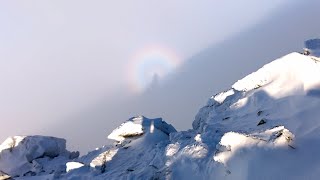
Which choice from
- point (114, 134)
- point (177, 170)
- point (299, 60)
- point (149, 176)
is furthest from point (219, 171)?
point (114, 134)

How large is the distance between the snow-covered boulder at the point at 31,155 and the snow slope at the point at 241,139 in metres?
10.6

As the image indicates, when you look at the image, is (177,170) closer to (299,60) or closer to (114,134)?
(299,60)

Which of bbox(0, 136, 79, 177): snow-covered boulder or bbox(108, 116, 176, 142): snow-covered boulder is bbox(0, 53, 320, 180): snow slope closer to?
bbox(108, 116, 176, 142): snow-covered boulder

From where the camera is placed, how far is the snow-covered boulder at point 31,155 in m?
53.7

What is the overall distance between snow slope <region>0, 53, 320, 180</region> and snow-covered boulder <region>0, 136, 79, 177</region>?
34.8ft

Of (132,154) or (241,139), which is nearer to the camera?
(241,139)

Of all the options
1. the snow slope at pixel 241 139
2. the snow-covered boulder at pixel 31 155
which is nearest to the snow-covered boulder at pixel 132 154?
the snow slope at pixel 241 139

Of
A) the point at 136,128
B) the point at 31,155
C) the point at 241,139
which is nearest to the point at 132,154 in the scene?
the point at 136,128

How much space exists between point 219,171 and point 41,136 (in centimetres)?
3800

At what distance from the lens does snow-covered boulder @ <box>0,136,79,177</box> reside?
176 ft

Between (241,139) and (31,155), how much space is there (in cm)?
3755

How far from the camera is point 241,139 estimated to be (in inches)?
1043

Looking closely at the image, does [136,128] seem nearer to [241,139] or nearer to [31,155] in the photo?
[31,155]

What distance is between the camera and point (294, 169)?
23.2 metres
